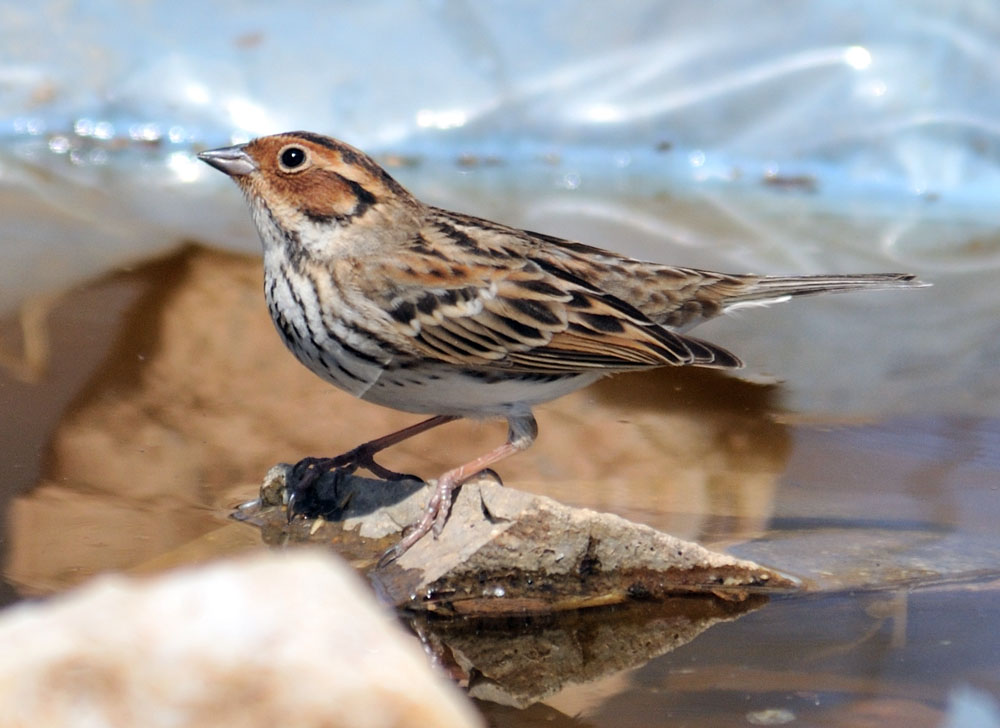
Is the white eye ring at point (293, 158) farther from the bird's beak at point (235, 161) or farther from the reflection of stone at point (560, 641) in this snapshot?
the reflection of stone at point (560, 641)

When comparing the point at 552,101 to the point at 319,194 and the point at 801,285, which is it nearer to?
the point at 801,285

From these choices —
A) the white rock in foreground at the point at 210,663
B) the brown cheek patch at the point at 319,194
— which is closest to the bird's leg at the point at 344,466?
the brown cheek patch at the point at 319,194

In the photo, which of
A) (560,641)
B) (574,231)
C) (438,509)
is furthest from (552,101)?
(560,641)

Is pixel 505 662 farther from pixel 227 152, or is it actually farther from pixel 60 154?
pixel 60 154

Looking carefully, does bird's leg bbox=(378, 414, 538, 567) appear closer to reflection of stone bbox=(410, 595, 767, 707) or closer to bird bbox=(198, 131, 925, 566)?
bird bbox=(198, 131, 925, 566)

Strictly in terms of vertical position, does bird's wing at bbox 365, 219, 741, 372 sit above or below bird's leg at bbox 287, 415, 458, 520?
above

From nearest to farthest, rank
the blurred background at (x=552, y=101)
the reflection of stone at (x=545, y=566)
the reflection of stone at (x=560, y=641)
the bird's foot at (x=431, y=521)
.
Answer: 1. the reflection of stone at (x=560, y=641)
2. the reflection of stone at (x=545, y=566)
3. the bird's foot at (x=431, y=521)
4. the blurred background at (x=552, y=101)

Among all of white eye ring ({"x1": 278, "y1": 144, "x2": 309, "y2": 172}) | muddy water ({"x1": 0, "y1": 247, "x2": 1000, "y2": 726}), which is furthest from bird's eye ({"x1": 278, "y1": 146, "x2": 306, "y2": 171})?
muddy water ({"x1": 0, "y1": 247, "x2": 1000, "y2": 726})
